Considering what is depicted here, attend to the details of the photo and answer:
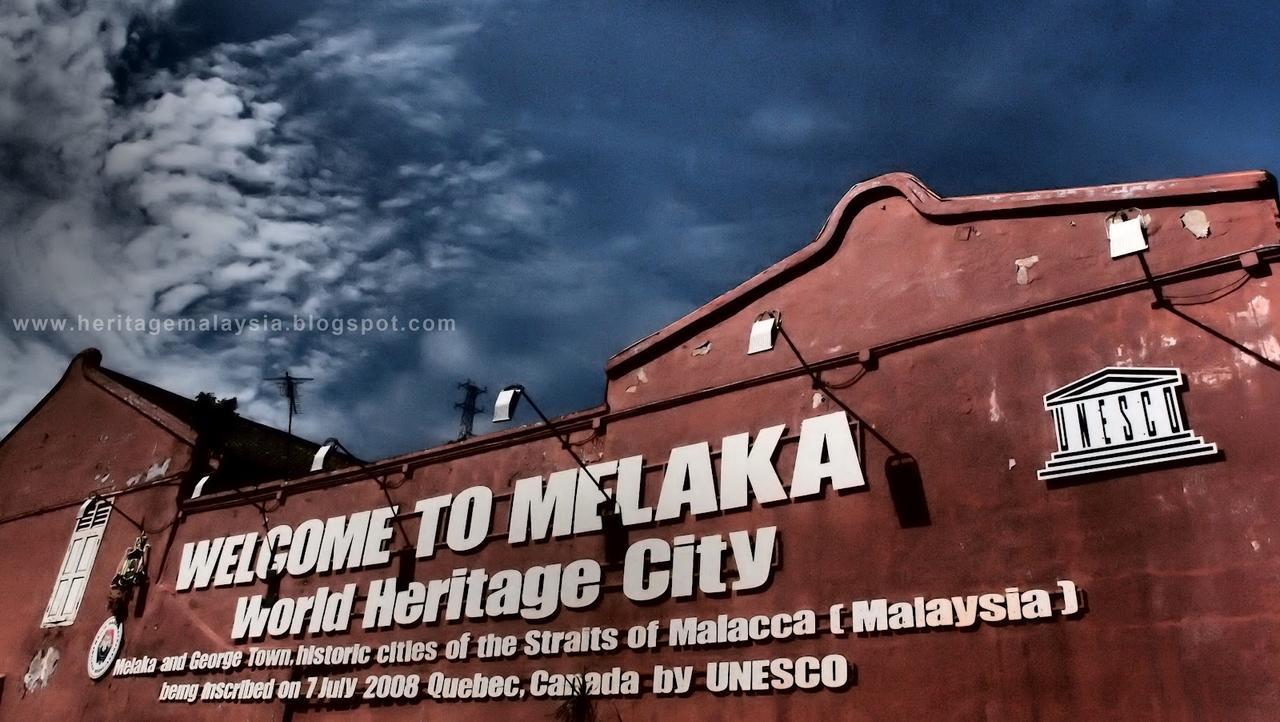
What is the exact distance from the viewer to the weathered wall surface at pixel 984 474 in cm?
749

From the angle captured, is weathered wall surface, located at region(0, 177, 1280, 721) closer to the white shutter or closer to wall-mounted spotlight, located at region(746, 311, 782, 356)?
wall-mounted spotlight, located at region(746, 311, 782, 356)

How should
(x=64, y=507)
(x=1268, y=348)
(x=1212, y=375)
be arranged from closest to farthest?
(x=1268, y=348) < (x=1212, y=375) < (x=64, y=507)

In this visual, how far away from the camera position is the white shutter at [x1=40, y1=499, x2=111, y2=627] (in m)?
17.5

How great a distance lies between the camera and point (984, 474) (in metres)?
8.88

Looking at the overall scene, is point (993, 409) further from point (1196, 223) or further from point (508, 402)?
point (508, 402)

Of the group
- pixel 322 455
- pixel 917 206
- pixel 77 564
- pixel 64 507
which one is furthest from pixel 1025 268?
pixel 64 507

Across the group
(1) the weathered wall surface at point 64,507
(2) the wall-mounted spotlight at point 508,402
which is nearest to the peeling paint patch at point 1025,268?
(2) the wall-mounted spotlight at point 508,402

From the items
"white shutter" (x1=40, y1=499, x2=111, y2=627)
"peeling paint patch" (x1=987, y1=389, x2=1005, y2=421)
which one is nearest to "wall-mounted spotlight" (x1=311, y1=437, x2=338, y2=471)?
"white shutter" (x1=40, y1=499, x2=111, y2=627)

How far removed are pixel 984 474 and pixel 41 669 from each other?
17.7 m

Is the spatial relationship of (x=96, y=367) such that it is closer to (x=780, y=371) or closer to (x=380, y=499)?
(x=380, y=499)

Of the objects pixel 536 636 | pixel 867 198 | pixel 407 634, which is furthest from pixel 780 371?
pixel 407 634

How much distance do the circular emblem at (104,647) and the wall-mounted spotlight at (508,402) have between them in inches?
375

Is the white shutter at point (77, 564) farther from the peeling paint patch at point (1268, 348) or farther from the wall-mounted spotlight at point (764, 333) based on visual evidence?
the peeling paint patch at point (1268, 348)

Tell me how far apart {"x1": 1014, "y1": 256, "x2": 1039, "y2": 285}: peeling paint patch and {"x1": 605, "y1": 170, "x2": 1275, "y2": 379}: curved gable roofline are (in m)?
0.55
